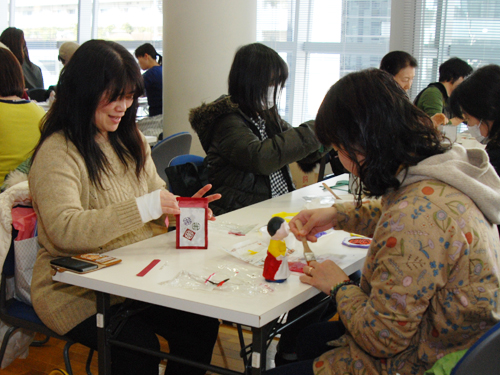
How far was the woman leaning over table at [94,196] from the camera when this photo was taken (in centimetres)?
138

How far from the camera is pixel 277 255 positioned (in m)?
1.22

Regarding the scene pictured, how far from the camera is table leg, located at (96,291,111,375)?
1.29m

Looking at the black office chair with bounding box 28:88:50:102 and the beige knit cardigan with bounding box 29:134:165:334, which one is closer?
the beige knit cardigan with bounding box 29:134:165:334

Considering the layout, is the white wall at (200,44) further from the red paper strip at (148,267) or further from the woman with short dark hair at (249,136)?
the red paper strip at (148,267)

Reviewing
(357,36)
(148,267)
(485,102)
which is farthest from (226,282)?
(357,36)

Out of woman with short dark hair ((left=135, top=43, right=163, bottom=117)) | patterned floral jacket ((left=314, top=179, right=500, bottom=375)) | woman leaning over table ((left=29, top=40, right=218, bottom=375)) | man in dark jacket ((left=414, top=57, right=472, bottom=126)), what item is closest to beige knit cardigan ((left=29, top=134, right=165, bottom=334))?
woman leaning over table ((left=29, top=40, right=218, bottom=375))

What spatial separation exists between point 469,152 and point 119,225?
0.92 m

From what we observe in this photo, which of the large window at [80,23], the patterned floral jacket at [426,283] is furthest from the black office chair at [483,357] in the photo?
the large window at [80,23]

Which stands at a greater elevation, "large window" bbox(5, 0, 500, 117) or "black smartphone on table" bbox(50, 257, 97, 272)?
"large window" bbox(5, 0, 500, 117)

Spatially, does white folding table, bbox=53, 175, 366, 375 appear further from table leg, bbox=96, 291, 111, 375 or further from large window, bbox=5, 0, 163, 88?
large window, bbox=5, 0, 163, 88

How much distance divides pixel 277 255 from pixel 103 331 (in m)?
0.51

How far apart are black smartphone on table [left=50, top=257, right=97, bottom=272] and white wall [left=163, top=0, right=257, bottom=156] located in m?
2.74

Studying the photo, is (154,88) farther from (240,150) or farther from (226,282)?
(226,282)

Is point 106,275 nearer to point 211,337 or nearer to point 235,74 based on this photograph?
point 211,337
